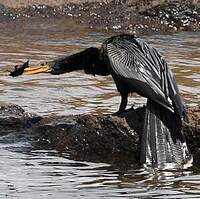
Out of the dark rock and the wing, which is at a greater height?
the wing

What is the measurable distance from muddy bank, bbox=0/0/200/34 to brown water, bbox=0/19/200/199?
36 centimetres

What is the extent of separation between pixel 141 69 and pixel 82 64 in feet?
2.72

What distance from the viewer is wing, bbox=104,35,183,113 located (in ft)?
21.6

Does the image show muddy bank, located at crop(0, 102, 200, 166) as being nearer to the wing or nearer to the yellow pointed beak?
the wing

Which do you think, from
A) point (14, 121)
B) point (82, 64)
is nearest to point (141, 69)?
point (82, 64)

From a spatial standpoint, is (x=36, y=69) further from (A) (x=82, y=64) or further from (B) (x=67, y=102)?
(B) (x=67, y=102)

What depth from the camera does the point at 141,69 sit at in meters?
6.75

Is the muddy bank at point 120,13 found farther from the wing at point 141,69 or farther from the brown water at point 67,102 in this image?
the wing at point 141,69

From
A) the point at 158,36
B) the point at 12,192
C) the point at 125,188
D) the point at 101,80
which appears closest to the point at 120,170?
the point at 125,188

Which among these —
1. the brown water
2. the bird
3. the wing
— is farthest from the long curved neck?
the brown water

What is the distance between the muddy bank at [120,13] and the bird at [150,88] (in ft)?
28.2

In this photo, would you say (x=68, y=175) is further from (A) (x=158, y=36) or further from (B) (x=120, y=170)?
(A) (x=158, y=36)

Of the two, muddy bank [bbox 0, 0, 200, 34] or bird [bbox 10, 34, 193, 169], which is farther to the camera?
muddy bank [bbox 0, 0, 200, 34]

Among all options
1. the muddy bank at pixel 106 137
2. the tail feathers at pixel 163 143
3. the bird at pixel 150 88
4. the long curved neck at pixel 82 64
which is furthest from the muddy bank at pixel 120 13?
the tail feathers at pixel 163 143
